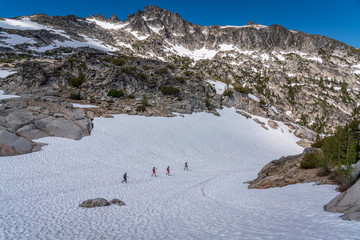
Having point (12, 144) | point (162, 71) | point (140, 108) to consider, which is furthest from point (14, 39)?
point (12, 144)

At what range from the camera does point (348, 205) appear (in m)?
6.83

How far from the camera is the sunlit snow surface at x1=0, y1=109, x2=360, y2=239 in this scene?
6973 millimetres

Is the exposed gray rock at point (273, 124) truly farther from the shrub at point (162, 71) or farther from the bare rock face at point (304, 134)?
the shrub at point (162, 71)

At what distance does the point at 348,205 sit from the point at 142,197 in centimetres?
1118

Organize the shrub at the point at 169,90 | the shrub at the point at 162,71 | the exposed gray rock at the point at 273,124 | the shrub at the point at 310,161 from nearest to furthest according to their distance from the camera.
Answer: the shrub at the point at 310,161 < the shrub at the point at 169,90 < the exposed gray rock at the point at 273,124 < the shrub at the point at 162,71

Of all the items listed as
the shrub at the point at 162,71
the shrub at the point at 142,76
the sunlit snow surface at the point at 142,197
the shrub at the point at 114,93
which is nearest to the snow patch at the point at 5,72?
the shrub at the point at 114,93

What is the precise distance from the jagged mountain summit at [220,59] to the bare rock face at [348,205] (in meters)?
37.4

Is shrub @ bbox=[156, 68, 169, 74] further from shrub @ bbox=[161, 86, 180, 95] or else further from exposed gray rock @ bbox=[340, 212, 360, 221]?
exposed gray rock @ bbox=[340, 212, 360, 221]

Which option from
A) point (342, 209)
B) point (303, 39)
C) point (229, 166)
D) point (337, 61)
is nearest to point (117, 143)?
point (229, 166)

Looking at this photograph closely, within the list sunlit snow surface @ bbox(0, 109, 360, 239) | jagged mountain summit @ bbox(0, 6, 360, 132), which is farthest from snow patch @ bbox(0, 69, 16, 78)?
sunlit snow surface @ bbox(0, 109, 360, 239)

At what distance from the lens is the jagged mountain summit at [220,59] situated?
54.1 m

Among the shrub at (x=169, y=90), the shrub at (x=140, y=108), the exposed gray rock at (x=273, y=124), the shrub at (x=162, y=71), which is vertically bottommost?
the exposed gray rock at (x=273, y=124)

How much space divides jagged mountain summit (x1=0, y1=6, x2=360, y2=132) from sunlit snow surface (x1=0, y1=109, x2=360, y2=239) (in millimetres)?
18280

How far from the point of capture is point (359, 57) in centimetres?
16188
